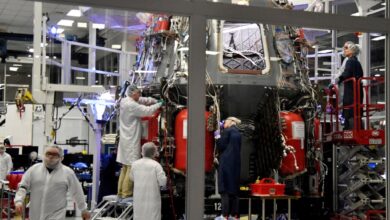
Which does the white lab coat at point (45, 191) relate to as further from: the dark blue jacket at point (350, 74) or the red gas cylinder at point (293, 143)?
the dark blue jacket at point (350, 74)

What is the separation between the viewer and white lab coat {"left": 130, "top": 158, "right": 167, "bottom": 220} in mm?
5875

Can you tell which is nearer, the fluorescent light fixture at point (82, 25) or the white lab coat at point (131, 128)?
the white lab coat at point (131, 128)

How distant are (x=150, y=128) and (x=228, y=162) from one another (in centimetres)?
101

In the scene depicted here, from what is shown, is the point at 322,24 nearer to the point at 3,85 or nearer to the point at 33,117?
the point at 3,85

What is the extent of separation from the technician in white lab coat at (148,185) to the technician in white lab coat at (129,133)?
0.29m

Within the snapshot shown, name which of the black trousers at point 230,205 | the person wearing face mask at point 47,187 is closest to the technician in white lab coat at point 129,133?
the black trousers at point 230,205

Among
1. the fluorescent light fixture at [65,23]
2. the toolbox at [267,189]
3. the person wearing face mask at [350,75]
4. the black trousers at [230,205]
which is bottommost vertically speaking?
the black trousers at [230,205]

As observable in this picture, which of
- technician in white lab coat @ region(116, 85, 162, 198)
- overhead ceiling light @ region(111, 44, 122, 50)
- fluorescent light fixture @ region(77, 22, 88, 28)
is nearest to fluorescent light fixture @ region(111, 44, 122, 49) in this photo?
overhead ceiling light @ region(111, 44, 122, 50)

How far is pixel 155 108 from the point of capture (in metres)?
6.11

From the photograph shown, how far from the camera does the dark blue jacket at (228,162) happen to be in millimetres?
5953

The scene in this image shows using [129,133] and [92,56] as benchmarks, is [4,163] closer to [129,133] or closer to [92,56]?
[92,56]

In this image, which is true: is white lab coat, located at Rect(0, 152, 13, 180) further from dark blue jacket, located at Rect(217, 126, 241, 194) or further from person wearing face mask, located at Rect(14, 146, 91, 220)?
dark blue jacket, located at Rect(217, 126, 241, 194)

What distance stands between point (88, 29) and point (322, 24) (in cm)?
506

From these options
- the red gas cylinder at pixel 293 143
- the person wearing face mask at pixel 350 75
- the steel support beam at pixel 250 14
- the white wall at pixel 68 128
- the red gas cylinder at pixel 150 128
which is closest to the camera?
the steel support beam at pixel 250 14
